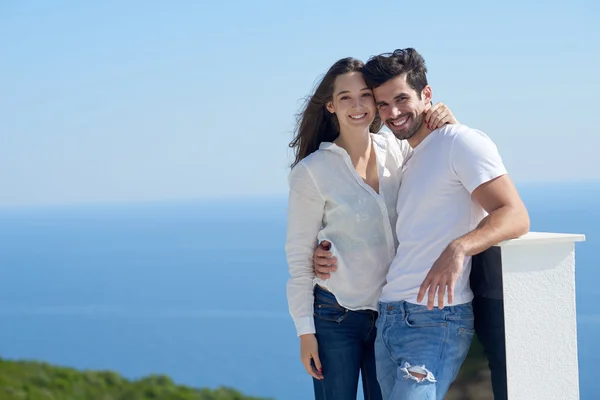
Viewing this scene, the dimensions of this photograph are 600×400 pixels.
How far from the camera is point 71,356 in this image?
6719 cm

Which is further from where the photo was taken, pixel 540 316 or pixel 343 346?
pixel 343 346

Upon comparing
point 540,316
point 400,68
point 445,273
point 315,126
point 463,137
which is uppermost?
point 400,68

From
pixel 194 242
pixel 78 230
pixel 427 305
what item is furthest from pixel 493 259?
pixel 78 230

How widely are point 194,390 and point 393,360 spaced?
3.39 meters

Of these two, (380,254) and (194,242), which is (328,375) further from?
(194,242)

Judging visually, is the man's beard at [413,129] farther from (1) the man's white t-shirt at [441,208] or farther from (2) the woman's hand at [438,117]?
(1) the man's white t-shirt at [441,208]

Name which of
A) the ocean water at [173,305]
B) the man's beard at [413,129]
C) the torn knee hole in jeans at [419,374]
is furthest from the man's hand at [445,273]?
the ocean water at [173,305]

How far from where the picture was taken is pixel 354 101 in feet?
8.90

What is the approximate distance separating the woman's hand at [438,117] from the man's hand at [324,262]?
1.91 feet

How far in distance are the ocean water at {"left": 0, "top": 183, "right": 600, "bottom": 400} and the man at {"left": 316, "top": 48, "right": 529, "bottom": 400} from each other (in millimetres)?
59500

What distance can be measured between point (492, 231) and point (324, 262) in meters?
0.70

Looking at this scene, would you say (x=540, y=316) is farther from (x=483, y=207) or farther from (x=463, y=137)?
(x=463, y=137)

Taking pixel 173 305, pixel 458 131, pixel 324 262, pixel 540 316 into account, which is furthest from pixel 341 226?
pixel 173 305

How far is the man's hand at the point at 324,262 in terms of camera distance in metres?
2.65
